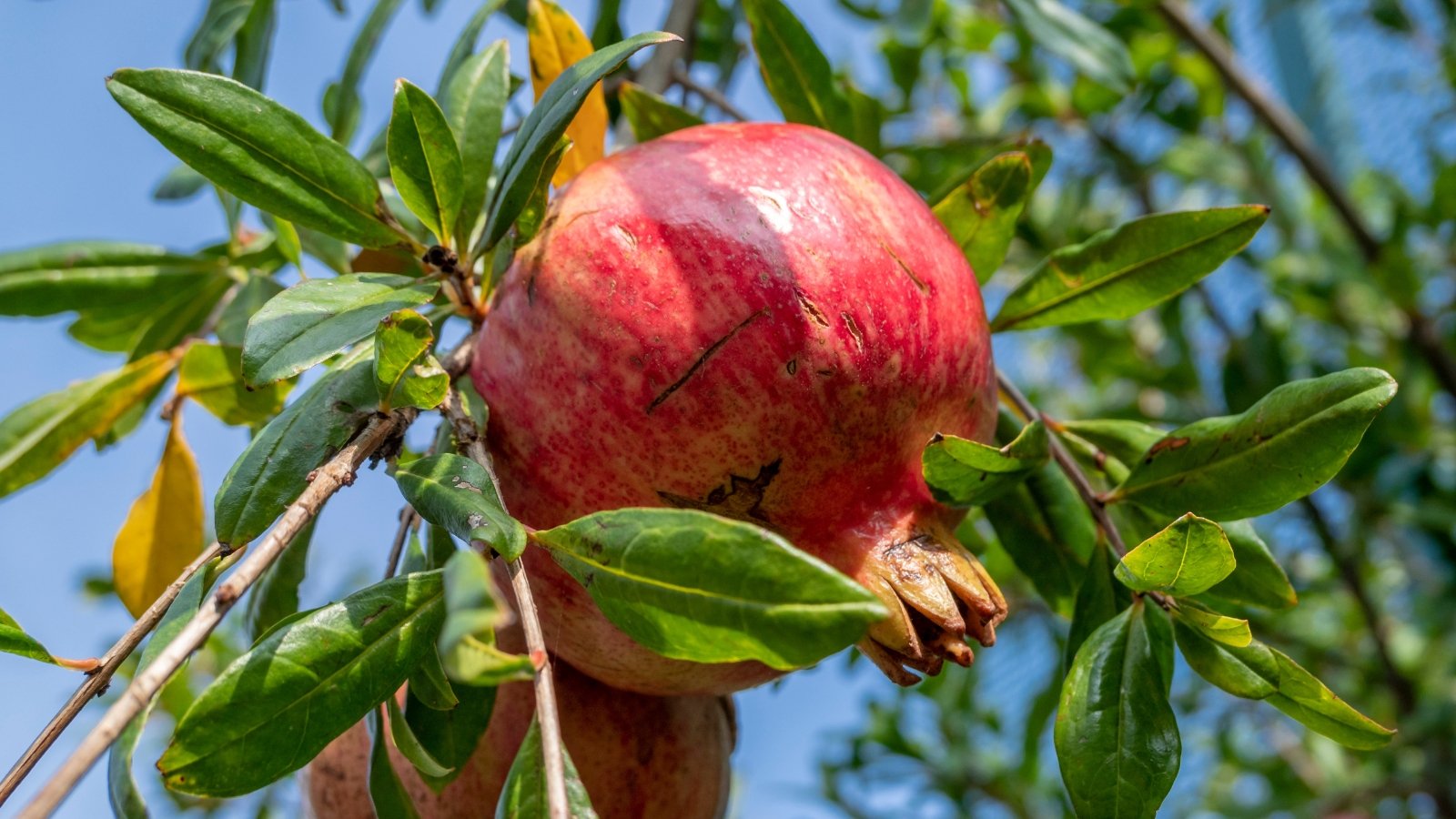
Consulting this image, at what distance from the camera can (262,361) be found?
672 millimetres

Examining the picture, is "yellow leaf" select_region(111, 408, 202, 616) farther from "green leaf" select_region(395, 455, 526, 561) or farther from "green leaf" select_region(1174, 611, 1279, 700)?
"green leaf" select_region(1174, 611, 1279, 700)

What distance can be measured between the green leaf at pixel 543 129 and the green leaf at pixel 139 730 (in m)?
0.26

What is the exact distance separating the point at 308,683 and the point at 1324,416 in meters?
0.59

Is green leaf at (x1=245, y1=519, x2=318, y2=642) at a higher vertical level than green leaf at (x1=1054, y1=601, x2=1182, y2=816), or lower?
higher

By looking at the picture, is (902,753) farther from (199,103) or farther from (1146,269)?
(199,103)

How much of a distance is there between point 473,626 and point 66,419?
0.82 m

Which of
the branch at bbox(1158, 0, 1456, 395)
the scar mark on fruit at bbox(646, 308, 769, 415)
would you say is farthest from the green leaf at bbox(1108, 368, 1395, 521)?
the branch at bbox(1158, 0, 1456, 395)

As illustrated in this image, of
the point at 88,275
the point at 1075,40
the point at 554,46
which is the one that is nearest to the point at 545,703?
the point at 554,46

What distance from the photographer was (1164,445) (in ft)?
2.73

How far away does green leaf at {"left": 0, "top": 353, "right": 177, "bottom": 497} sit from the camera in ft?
3.36

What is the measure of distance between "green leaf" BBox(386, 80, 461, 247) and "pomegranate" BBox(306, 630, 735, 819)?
31cm

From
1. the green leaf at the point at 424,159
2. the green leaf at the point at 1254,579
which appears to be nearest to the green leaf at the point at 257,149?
the green leaf at the point at 424,159

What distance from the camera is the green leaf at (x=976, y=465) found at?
28.5 inches

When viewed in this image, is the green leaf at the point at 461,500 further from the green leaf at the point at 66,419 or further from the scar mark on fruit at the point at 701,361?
the green leaf at the point at 66,419
